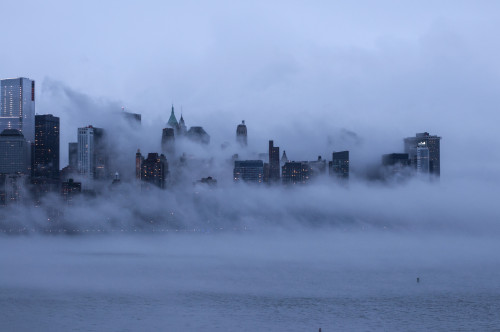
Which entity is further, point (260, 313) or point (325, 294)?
point (325, 294)

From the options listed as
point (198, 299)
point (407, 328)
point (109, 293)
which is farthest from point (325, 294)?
point (109, 293)

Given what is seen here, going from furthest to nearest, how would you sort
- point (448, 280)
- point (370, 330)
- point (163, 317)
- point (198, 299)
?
point (448, 280)
point (198, 299)
point (163, 317)
point (370, 330)

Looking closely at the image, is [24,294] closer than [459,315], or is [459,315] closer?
[459,315]

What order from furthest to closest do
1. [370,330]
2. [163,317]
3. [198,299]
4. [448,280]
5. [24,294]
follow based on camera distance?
[448,280] → [24,294] → [198,299] → [163,317] → [370,330]

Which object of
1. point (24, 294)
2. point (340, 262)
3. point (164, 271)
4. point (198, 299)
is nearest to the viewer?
point (198, 299)

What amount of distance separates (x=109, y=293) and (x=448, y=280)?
7157 centimetres

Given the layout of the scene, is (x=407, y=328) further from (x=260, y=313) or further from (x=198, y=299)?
(x=198, y=299)

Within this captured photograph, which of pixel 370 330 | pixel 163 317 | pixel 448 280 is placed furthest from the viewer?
pixel 448 280

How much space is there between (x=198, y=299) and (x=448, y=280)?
59.8 m

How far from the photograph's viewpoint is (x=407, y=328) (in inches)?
3130

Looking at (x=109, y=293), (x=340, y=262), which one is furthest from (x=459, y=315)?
(x=340, y=262)

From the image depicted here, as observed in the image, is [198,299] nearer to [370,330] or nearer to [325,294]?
[325,294]

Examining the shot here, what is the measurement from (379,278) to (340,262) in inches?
2065

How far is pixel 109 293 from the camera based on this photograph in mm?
111500
